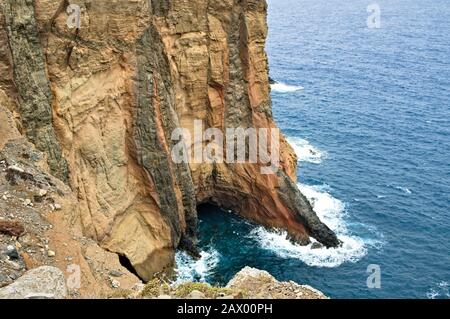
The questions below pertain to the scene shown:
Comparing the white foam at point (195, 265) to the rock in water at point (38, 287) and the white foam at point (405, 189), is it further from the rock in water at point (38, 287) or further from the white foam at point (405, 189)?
the rock in water at point (38, 287)

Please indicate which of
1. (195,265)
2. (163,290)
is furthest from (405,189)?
(163,290)

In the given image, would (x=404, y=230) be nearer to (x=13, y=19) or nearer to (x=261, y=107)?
(x=261, y=107)

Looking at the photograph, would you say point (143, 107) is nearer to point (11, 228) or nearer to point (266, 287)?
point (11, 228)

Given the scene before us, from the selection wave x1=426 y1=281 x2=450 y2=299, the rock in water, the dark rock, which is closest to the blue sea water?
wave x1=426 y1=281 x2=450 y2=299

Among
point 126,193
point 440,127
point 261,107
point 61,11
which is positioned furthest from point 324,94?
point 61,11

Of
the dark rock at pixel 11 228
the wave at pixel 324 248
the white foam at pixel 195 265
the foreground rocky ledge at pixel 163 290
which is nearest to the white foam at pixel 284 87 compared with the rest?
the wave at pixel 324 248
